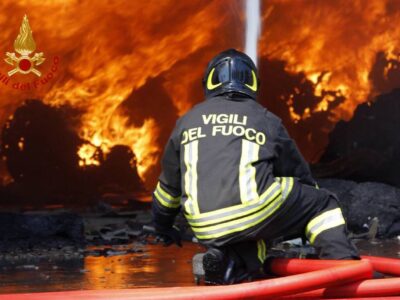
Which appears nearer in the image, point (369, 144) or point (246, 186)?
point (246, 186)

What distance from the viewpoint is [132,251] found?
9.66 metres

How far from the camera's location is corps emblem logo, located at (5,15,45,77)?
11477 millimetres

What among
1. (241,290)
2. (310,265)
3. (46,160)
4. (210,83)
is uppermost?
(46,160)

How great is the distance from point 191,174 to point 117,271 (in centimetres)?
325

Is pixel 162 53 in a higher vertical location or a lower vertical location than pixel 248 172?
higher

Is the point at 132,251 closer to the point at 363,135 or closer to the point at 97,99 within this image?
the point at 97,99

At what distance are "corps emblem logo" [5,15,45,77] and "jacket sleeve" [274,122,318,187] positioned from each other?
23.0 ft

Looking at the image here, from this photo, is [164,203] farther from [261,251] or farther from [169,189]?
[261,251]

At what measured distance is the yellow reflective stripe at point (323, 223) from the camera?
4.84 meters

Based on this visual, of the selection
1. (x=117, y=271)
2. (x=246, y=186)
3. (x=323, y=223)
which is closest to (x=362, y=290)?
(x=323, y=223)

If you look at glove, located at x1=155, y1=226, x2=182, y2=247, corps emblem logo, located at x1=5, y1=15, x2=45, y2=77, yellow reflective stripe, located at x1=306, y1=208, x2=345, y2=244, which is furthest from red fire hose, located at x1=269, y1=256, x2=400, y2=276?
corps emblem logo, located at x1=5, y1=15, x2=45, y2=77

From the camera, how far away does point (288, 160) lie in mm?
5012

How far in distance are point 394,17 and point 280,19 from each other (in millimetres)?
1496

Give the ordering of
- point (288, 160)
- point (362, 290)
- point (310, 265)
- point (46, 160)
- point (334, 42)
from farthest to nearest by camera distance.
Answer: point (334, 42) < point (46, 160) < point (288, 160) < point (310, 265) < point (362, 290)
